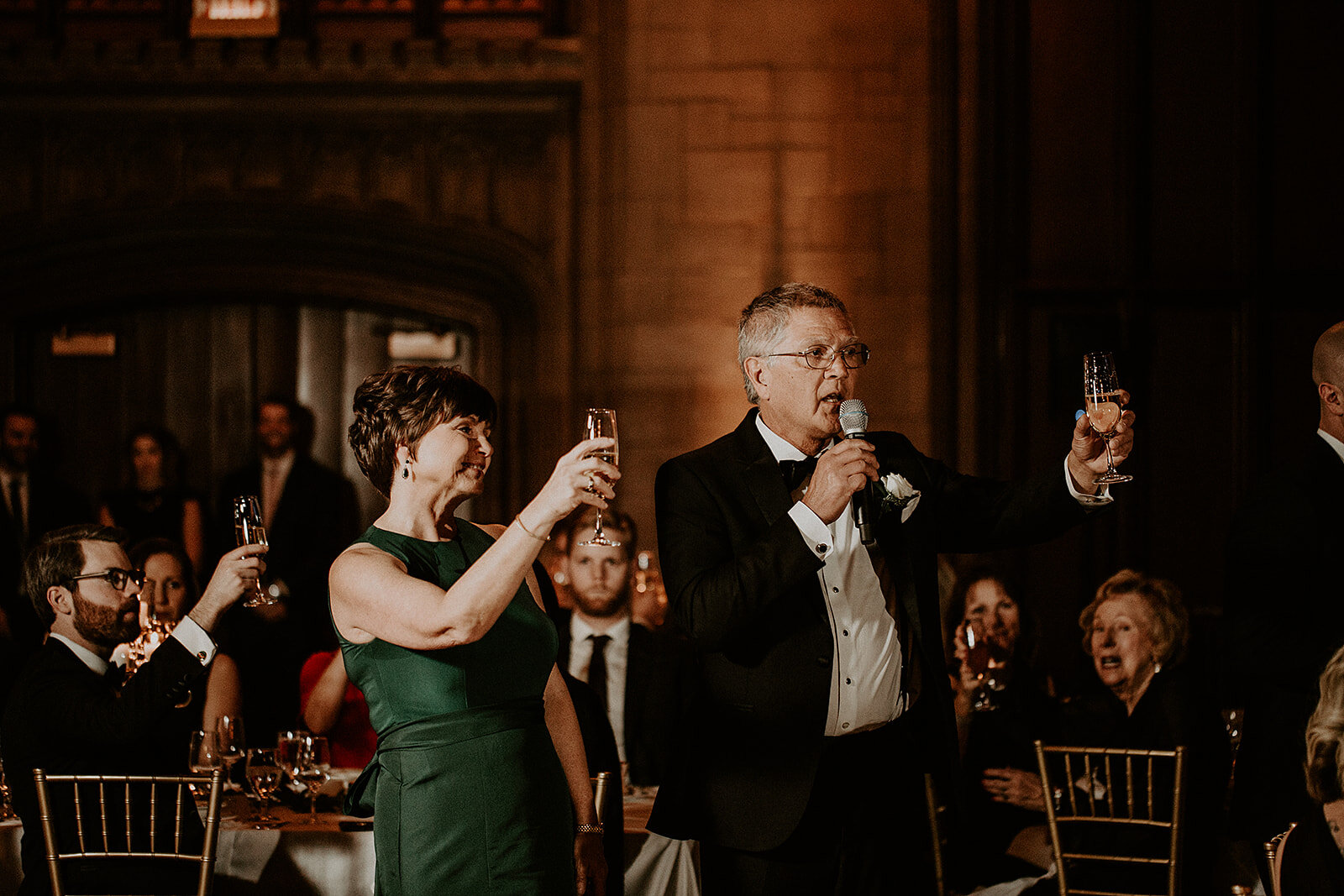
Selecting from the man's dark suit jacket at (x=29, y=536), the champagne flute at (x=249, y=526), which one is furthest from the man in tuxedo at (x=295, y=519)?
the champagne flute at (x=249, y=526)

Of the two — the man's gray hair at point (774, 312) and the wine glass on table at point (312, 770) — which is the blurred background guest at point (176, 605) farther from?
the man's gray hair at point (774, 312)

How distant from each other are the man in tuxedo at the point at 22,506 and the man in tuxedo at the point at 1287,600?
17.7 ft

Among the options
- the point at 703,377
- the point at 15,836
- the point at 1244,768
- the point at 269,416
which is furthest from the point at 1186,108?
the point at 15,836

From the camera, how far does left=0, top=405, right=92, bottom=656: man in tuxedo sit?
6.52 m

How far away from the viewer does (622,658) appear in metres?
4.74

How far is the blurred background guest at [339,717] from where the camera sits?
447cm

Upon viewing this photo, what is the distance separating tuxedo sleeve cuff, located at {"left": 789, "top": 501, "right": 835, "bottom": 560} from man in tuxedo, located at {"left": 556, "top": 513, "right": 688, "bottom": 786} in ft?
7.21

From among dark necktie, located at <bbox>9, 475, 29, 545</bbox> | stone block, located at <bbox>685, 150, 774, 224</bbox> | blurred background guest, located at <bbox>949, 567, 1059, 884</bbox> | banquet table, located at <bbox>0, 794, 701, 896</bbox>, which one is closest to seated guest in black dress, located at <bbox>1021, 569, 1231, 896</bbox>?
blurred background guest, located at <bbox>949, 567, 1059, 884</bbox>

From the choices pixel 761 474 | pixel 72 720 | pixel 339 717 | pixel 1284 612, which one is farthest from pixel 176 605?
pixel 1284 612

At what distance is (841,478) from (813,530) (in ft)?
0.34

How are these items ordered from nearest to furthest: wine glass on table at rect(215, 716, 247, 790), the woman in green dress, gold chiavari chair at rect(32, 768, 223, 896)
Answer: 1. the woman in green dress
2. gold chiavari chair at rect(32, 768, 223, 896)
3. wine glass on table at rect(215, 716, 247, 790)

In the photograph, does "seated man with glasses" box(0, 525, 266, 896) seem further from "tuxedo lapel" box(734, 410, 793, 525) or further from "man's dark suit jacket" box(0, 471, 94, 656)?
"man's dark suit jacket" box(0, 471, 94, 656)

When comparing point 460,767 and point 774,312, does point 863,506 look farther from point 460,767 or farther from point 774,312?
point 460,767

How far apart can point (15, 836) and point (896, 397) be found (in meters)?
4.20
